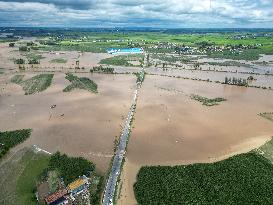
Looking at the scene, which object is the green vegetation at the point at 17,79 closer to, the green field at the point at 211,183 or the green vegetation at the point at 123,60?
the green vegetation at the point at 123,60

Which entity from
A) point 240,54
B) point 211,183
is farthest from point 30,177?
point 240,54

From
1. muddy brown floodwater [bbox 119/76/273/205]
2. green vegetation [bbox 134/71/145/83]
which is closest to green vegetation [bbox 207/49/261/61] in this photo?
green vegetation [bbox 134/71/145/83]

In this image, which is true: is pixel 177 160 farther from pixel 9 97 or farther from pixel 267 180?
pixel 9 97

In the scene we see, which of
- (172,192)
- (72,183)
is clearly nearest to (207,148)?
(172,192)

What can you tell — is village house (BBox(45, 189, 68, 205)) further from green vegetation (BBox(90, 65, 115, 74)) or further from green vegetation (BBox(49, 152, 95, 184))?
green vegetation (BBox(90, 65, 115, 74))

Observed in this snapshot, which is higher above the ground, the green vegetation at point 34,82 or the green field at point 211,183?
the green field at point 211,183

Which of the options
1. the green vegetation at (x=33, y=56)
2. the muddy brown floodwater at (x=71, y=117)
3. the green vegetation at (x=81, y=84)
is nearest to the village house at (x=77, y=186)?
the muddy brown floodwater at (x=71, y=117)
